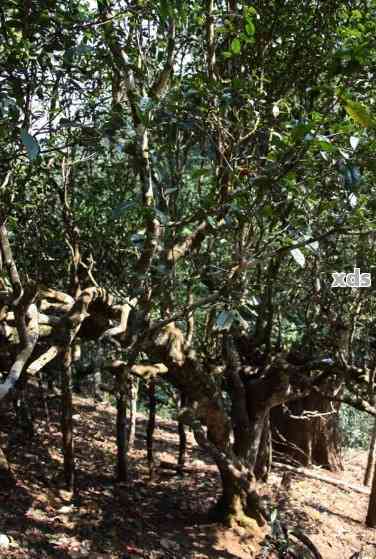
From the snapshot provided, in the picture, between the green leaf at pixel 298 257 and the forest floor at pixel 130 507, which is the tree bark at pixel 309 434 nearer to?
the forest floor at pixel 130 507

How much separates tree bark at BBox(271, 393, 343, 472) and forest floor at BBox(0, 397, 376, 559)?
3.30ft

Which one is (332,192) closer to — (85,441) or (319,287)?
(319,287)

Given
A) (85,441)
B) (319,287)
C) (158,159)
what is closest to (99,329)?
(158,159)

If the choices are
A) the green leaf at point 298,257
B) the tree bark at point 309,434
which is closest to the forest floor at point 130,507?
the tree bark at point 309,434

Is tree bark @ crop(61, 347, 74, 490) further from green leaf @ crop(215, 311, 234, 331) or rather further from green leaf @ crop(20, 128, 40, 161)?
green leaf @ crop(20, 128, 40, 161)

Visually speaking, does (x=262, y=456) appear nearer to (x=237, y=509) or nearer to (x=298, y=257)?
(x=237, y=509)

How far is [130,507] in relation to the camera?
281 inches

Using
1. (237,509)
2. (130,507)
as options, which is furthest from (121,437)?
(237,509)

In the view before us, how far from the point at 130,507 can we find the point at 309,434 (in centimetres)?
572

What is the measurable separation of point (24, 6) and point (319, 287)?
572cm

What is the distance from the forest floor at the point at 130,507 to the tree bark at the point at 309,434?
1.01 m

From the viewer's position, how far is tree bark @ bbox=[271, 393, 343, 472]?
11.7 m

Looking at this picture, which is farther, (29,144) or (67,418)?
(67,418)

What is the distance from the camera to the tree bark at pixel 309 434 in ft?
38.3
